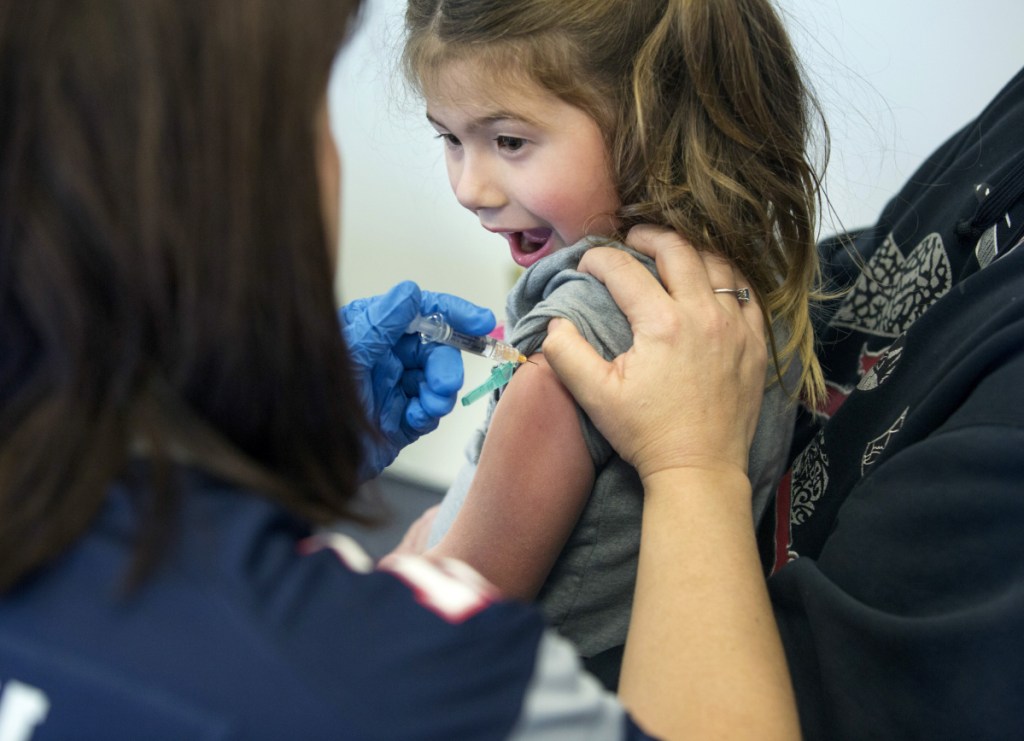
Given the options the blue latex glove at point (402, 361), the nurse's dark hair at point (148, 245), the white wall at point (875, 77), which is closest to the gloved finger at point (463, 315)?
the blue latex glove at point (402, 361)

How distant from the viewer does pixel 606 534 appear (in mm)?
985

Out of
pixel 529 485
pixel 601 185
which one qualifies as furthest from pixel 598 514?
pixel 601 185

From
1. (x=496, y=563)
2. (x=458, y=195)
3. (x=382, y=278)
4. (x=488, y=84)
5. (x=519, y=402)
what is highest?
(x=488, y=84)

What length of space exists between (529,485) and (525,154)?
1.38 ft

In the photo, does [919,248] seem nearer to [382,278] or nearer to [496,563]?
[496,563]

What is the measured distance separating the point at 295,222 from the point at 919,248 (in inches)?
33.3

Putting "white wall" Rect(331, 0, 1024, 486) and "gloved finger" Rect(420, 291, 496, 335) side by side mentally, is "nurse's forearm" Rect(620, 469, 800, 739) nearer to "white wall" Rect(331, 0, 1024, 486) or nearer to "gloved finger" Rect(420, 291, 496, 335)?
"gloved finger" Rect(420, 291, 496, 335)

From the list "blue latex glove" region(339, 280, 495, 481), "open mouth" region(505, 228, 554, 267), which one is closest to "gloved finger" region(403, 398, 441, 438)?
"blue latex glove" region(339, 280, 495, 481)

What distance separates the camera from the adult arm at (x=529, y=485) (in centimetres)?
94

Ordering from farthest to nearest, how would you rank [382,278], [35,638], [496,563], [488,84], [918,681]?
[382,278], [488,84], [496,563], [918,681], [35,638]

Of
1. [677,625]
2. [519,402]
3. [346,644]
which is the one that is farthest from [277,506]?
[519,402]

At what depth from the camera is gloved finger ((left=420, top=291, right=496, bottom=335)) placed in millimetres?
1102

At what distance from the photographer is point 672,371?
0.89m

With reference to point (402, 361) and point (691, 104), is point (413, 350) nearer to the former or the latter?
point (402, 361)
